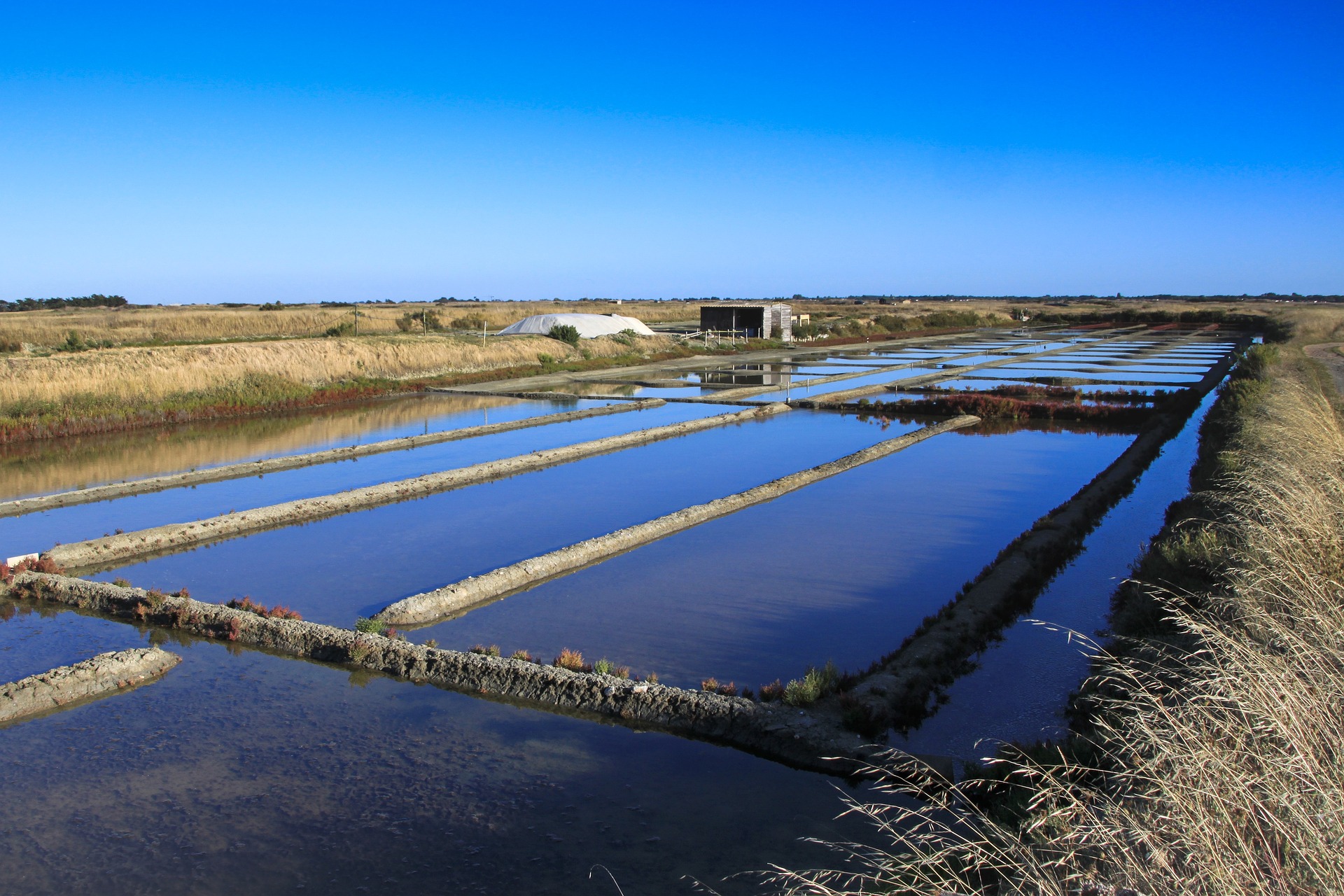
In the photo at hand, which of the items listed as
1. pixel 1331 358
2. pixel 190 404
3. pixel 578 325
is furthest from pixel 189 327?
pixel 1331 358

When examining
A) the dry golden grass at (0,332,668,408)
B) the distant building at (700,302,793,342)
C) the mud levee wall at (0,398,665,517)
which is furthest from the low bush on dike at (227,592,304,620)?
the distant building at (700,302,793,342)

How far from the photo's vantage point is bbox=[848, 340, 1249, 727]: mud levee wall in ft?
16.9

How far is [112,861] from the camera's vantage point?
390 cm

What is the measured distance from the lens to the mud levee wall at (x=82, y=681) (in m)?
5.38

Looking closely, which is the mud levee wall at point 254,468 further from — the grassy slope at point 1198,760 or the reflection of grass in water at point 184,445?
the grassy slope at point 1198,760

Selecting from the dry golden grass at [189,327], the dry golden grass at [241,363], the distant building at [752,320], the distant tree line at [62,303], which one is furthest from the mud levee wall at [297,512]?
the distant tree line at [62,303]

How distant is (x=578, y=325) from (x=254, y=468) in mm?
23799

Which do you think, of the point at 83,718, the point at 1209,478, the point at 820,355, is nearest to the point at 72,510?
the point at 83,718

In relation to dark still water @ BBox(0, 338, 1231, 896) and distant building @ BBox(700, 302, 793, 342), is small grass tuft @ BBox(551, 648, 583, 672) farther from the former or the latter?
distant building @ BBox(700, 302, 793, 342)

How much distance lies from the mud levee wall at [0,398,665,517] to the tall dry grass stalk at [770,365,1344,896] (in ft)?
32.5

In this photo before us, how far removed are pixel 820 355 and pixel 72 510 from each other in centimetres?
2845

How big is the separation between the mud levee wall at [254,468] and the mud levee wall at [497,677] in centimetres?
349

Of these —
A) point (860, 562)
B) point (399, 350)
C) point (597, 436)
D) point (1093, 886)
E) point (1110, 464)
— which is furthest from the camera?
point (399, 350)

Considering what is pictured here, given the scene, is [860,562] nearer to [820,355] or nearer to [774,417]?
[774,417]
